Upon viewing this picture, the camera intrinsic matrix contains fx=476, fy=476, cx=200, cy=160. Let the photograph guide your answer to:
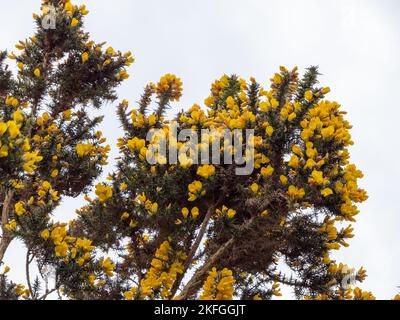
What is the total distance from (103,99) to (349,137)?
4847 mm

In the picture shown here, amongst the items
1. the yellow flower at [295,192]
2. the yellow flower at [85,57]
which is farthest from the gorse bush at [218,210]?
the yellow flower at [85,57]

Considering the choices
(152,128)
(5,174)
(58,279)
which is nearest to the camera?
(5,174)

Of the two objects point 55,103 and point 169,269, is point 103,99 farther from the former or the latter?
point 169,269

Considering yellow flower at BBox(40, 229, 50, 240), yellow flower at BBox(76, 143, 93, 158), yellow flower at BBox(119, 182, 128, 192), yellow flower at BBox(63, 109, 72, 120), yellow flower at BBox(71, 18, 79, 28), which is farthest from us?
yellow flower at BBox(63, 109, 72, 120)

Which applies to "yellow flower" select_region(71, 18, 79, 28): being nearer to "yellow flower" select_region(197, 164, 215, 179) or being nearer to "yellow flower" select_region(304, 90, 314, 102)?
"yellow flower" select_region(197, 164, 215, 179)

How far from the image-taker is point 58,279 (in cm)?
598

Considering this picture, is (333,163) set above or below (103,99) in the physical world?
below

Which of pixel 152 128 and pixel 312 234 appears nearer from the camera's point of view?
pixel 312 234

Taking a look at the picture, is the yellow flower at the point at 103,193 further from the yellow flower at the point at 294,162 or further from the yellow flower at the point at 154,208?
the yellow flower at the point at 294,162

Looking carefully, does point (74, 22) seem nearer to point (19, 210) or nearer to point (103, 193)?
point (103, 193)

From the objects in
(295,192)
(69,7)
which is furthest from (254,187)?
(69,7)

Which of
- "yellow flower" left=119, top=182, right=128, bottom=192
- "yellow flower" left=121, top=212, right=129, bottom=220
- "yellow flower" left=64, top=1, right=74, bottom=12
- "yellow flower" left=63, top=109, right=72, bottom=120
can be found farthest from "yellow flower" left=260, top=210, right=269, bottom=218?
"yellow flower" left=64, top=1, right=74, bottom=12

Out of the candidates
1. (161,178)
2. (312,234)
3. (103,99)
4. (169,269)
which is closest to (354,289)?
(312,234)

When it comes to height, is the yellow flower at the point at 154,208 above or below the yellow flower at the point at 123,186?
below
